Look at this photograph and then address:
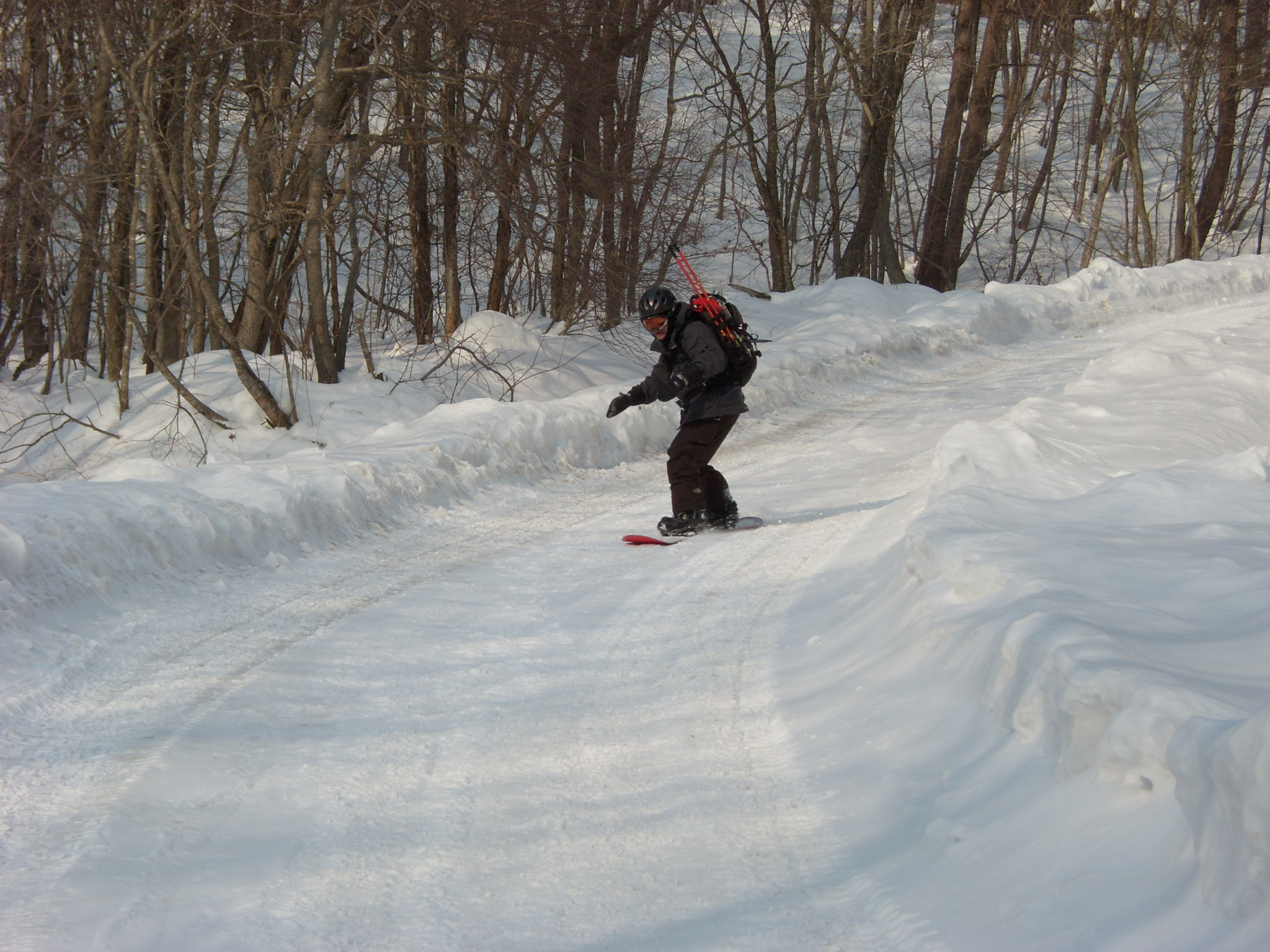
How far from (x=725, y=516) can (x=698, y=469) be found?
405mm

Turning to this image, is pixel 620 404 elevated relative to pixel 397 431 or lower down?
elevated

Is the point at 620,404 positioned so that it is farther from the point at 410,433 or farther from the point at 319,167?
the point at 319,167

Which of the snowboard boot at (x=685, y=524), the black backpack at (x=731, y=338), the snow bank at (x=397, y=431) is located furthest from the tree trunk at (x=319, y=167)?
the snowboard boot at (x=685, y=524)

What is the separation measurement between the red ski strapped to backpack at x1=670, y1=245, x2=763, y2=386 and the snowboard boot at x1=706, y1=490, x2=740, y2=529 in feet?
2.88

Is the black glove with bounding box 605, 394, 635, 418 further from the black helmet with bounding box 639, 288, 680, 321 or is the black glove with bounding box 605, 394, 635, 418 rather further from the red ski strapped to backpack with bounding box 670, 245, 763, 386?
the red ski strapped to backpack with bounding box 670, 245, 763, 386

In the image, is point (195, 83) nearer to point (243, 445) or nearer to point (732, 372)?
point (243, 445)

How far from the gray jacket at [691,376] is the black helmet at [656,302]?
125 millimetres

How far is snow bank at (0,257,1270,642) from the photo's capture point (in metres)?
5.65

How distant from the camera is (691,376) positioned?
7121 millimetres

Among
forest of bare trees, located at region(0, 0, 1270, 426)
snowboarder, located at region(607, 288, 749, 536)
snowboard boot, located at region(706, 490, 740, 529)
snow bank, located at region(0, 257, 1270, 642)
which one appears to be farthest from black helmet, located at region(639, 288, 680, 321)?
forest of bare trees, located at region(0, 0, 1270, 426)

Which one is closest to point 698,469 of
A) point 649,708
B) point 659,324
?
point 659,324

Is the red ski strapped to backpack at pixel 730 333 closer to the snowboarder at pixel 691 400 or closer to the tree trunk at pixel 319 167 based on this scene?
the snowboarder at pixel 691 400

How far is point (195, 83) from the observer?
12.6 metres

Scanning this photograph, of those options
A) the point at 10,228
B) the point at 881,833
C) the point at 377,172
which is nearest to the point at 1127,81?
the point at 377,172
